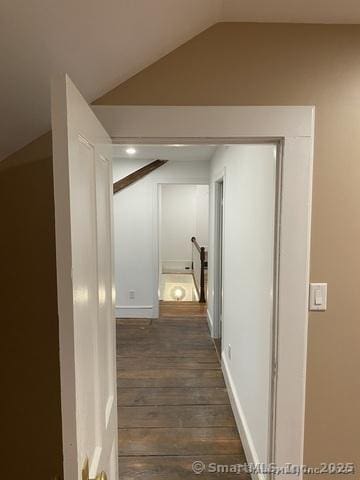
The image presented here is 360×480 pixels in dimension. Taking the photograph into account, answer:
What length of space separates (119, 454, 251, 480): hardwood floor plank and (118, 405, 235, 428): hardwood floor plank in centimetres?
30

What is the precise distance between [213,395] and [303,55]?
101 inches

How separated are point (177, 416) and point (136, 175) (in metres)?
3.06

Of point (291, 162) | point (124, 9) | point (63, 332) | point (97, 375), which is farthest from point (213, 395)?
point (124, 9)

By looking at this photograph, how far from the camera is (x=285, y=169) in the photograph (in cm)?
125

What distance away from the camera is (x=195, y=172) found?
4.51m

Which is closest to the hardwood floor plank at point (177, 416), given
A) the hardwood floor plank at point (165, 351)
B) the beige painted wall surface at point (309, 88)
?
the hardwood floor plank at point (165, 351)

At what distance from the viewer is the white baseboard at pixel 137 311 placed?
4590 millimetres

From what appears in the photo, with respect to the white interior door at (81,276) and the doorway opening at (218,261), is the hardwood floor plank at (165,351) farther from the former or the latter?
the white interior door at (81,276)

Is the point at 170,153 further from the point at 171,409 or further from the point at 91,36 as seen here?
the point at 91,36

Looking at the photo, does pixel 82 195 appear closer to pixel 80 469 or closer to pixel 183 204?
pixel 80 469

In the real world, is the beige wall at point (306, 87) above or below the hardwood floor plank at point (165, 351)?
above

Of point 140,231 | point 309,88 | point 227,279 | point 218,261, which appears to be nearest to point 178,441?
point 227,279

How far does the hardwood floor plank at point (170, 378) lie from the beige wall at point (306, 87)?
198 centimetres

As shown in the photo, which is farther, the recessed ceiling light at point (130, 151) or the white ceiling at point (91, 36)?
the recessed ceiling light at point (130, 151)
